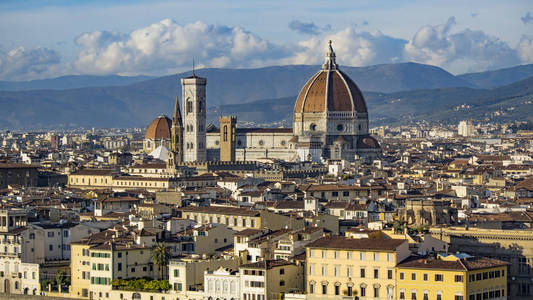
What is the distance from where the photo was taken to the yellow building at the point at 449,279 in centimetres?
5247

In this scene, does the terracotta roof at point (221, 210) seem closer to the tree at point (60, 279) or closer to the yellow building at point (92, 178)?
the tree at point (60, 279)

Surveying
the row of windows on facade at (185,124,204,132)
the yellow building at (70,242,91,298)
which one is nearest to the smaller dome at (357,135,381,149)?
the row of windows on facade at (185,124,204,132)

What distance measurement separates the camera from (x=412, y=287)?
5359cm

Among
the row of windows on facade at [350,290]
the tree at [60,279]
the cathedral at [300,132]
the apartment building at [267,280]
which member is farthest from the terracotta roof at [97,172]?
the row of windows on facade at [350,290]

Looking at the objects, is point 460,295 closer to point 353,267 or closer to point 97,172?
point 353,267

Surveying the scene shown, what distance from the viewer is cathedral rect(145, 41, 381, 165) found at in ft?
586

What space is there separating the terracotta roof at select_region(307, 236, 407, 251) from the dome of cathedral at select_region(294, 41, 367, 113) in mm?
A: 127978

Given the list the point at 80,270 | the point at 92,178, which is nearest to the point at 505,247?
the point at 80,270

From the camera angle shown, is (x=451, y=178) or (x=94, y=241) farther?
(x=451, y=178)

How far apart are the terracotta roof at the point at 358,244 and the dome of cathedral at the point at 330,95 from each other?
128m

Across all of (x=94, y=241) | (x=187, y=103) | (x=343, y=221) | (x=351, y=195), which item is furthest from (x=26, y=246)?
(x=187, y=103)

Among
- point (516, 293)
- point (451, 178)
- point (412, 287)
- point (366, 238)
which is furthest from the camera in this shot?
point (451, 178)

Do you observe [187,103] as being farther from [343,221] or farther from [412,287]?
[412,287]

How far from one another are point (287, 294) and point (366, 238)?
4344mm
